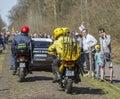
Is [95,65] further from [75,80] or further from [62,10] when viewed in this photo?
[62,10]

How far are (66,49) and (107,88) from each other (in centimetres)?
231

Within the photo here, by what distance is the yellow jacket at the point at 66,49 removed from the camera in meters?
13.2

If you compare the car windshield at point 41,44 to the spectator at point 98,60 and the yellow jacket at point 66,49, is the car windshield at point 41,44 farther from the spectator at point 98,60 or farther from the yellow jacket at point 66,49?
the yellow jacket at point 66,49

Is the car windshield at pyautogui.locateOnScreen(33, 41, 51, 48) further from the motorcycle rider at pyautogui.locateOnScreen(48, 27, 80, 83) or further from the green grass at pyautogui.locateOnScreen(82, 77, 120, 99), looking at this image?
the motorcycle rider at pyautogui.locateOnScreen(48, 27, 80, 83)

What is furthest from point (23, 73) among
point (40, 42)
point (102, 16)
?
point (102, 16)

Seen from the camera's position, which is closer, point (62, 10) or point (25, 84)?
point (25, 84)

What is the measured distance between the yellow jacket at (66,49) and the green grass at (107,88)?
144 centimetres

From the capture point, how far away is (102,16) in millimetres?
38062

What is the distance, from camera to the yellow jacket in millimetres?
13195

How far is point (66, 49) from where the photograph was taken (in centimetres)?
1327

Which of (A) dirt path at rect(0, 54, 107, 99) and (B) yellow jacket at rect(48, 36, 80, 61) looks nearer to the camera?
(A) dirt path at rect(0, 54, 107, 99)

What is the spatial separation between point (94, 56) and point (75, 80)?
5.24 metres

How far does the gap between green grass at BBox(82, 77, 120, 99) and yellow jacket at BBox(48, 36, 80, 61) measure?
1.44m

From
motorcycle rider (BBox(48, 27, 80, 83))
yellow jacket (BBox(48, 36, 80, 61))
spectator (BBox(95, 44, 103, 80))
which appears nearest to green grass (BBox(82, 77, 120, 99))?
spectator (BBox(95, 44, 103, 80))
